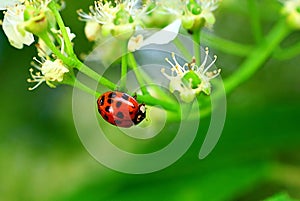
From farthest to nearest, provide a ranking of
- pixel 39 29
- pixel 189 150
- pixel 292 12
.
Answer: pixel 189 150 < pixel 292 12 < pixel 39 29

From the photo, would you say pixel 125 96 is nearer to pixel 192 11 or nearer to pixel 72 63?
pixel 72 63

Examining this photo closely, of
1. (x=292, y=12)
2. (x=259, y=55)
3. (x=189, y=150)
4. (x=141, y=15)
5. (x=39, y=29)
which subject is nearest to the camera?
(x=39, y=29)

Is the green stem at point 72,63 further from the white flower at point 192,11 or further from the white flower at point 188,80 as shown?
the white flower at point 192,11

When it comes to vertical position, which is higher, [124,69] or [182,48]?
[182,48]

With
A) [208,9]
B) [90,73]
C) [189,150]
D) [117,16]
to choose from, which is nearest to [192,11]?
[208,9]

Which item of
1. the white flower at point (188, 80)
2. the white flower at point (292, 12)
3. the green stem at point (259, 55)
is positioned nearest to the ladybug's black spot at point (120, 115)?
the white flower at point (188, 80)

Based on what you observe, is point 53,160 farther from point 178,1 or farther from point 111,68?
point 178,1

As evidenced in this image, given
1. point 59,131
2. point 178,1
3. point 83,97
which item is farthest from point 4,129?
point 178,1
